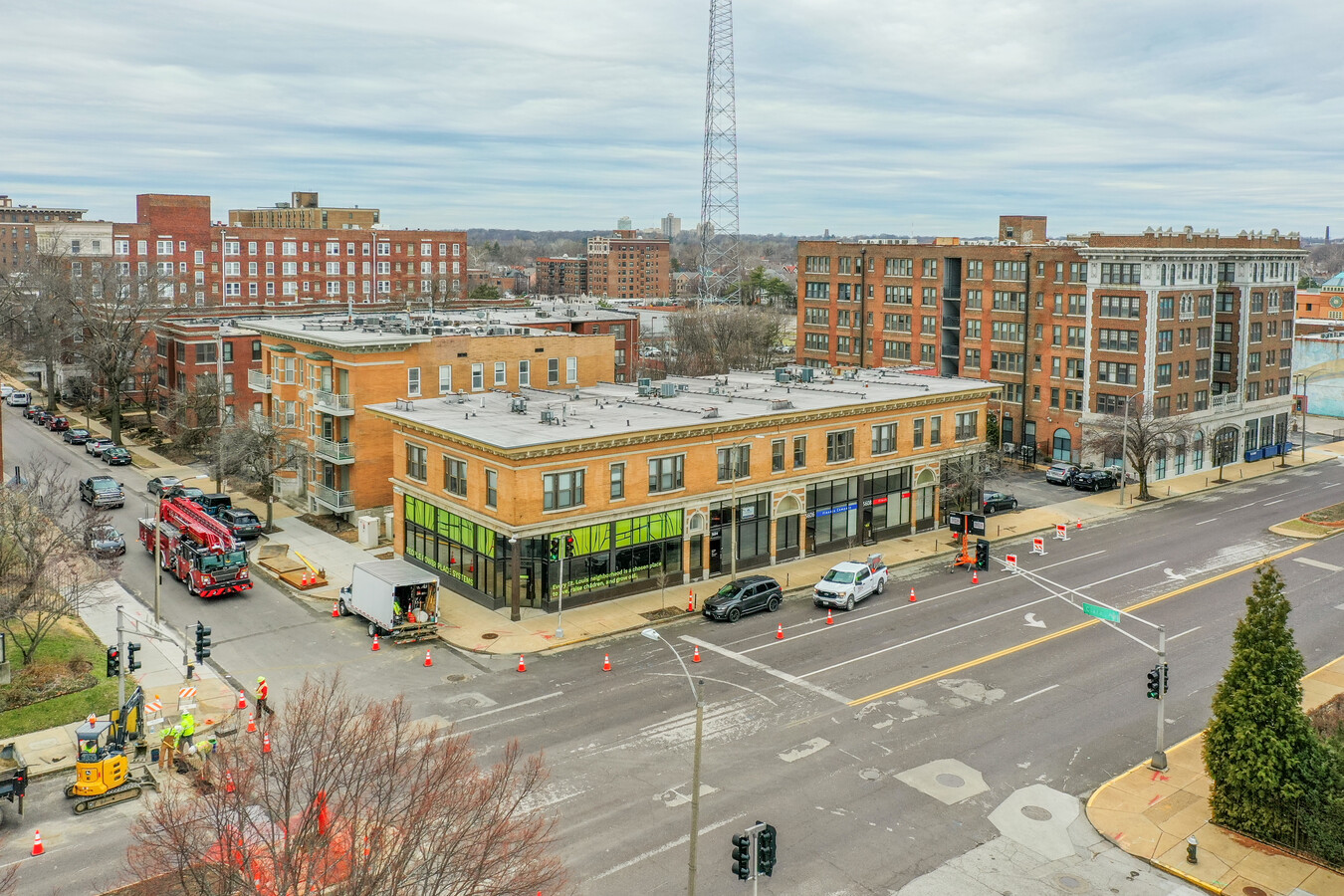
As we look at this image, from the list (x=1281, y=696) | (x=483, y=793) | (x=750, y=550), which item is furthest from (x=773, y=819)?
(x=750, y=550)

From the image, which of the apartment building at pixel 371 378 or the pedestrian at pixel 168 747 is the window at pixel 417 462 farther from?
the pedestrian at pixel 168 747

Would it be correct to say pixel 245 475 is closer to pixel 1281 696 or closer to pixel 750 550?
pixel 750 550

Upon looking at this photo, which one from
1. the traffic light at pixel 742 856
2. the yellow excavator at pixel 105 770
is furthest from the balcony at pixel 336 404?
the traffic light at pixel 742 856

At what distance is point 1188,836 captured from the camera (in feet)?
90.4

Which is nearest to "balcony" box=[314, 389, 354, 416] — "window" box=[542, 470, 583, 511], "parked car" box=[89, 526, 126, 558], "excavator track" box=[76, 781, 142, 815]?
"parked car" box=[89, 526, 126, 558]

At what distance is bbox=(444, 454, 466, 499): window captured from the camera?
47.5 m

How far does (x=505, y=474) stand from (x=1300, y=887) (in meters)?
30.5

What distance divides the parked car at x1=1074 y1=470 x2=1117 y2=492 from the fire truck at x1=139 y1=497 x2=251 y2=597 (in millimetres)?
54805

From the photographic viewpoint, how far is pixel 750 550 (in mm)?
52688

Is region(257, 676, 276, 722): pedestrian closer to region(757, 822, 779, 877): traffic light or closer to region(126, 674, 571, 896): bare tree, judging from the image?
region(126, 674, 571, 896): bare tree

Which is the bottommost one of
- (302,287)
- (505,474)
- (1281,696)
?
(1281,696)

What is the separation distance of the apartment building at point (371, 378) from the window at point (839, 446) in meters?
18.4

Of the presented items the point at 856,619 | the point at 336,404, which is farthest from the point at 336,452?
the point at 856,619

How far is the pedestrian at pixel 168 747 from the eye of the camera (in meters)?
30.7
